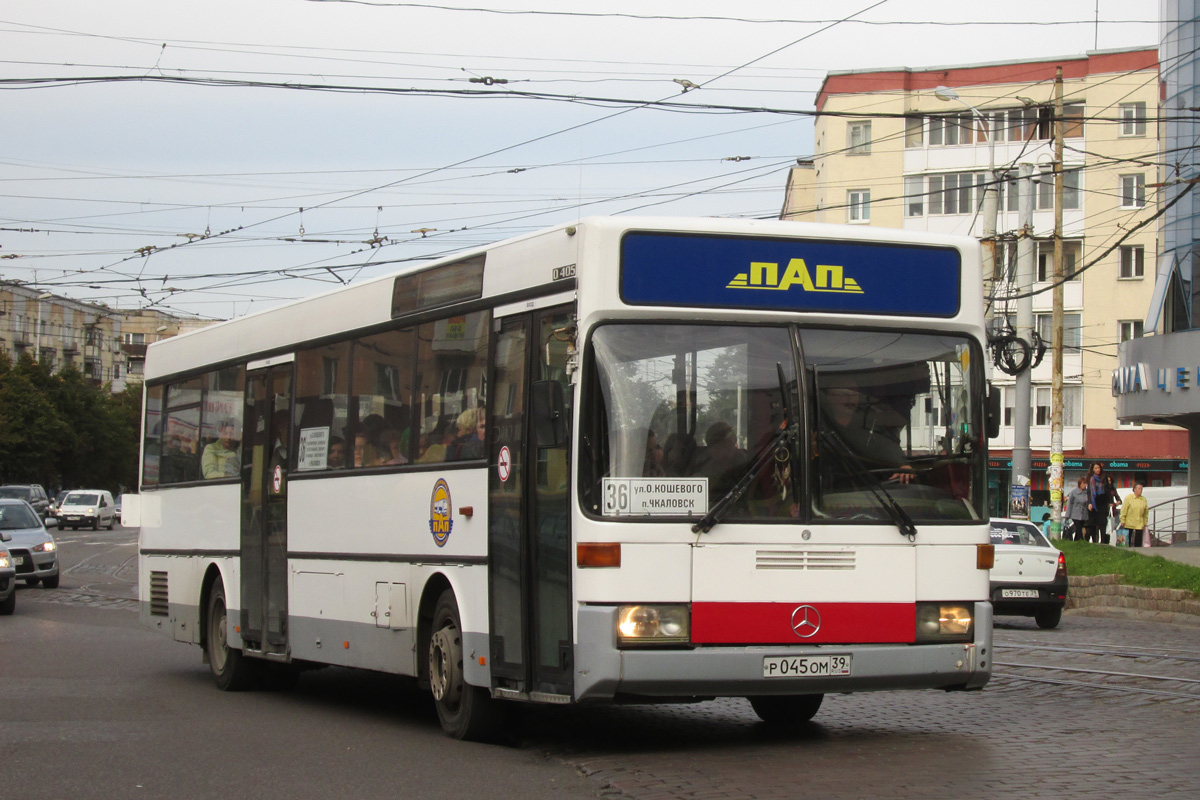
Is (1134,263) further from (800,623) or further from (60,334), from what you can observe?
(60,334)

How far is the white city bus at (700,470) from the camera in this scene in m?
8.58

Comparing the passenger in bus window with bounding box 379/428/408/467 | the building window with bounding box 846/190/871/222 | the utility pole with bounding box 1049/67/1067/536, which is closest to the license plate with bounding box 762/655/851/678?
the passenger in bus window with bounding box 379/428/408/467

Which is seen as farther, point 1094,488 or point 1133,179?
point 1133,179

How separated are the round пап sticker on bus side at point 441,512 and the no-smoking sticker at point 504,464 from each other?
669mm

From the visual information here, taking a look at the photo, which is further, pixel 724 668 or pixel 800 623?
pixel 800 623

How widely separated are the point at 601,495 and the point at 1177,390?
31.5 m

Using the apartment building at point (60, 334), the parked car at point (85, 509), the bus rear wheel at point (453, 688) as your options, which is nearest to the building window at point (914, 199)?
the parked car at point (85, 509)

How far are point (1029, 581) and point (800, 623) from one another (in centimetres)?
1337

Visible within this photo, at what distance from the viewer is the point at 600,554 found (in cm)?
852

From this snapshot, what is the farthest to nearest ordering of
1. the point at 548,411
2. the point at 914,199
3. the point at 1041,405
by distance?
1. the point at 914,199
2. the point at 1041,405
3. the point at 548,411

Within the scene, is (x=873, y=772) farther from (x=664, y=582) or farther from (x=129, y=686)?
(x=129, y=686)

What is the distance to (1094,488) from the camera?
38281 mm

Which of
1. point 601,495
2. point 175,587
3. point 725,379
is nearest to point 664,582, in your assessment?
point 601,495

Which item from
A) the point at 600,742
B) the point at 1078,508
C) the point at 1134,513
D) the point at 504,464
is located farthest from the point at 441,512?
the point at 1078,508
